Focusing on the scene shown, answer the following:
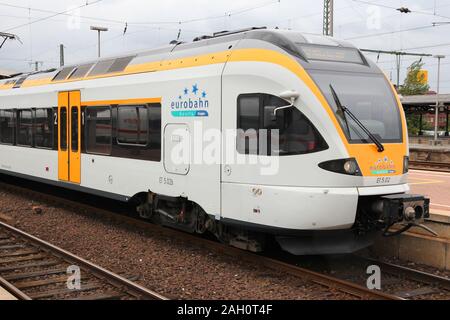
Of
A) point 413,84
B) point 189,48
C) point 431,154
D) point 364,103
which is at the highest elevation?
point 413,84

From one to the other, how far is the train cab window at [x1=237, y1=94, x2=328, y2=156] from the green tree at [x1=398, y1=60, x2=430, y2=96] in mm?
56862

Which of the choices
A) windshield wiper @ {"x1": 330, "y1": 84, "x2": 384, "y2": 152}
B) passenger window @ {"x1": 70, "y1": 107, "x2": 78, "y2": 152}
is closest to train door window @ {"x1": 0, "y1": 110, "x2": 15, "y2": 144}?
passenger window @ {"x1": 70, "y1": 107, "x2": 78, "y2": 152}

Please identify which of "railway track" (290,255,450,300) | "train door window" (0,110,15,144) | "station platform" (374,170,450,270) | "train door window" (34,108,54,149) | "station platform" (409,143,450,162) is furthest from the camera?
"station platform" (409,143,450,162)

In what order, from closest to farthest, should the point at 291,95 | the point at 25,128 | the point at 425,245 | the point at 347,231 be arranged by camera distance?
the point at 291,95 → the point at 347,231 → the point at 425,245 → the point at 25,128

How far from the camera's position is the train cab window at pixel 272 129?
21.4 feet

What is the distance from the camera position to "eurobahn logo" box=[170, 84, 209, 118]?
7.63 meters

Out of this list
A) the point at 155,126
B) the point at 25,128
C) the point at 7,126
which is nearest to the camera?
the point at 155,126

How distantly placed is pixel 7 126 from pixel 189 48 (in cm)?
813

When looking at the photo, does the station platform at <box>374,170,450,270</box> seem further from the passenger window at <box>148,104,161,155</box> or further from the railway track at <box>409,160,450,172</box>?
the railway track at <box>409,160,450,172</box>

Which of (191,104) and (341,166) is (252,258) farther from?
(191,104)

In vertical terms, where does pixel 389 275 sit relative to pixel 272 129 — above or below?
below

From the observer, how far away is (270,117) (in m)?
6.80

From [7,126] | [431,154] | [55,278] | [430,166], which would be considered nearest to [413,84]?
[431,154]
